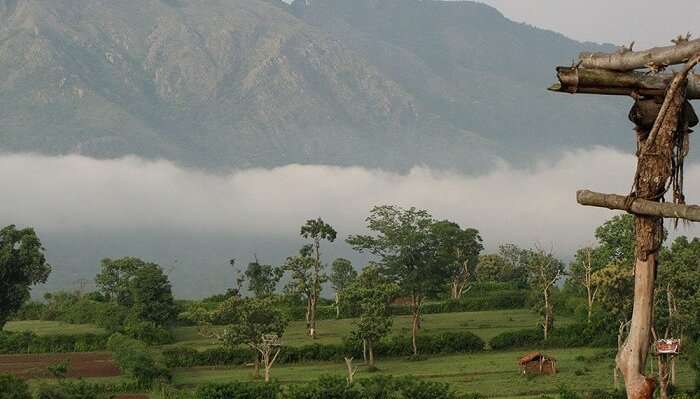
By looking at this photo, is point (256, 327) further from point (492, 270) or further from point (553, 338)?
point (492, 270)

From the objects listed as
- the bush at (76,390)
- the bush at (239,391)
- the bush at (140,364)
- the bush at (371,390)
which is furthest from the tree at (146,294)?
the bush at (371,390)

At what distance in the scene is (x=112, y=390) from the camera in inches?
A: 2547

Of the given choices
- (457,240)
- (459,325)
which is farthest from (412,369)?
(457,240)

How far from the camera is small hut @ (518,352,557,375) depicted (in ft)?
211

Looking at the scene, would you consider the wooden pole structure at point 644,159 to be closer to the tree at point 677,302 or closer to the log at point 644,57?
the log at point 644,57

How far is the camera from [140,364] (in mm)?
67062

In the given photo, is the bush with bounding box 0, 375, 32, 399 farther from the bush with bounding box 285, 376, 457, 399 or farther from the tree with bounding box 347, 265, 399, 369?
the tree with bounding box 347, 265, 399, 369

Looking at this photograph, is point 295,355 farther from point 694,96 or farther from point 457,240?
point 694,96

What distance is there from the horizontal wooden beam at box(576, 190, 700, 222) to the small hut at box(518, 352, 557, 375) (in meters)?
56.6

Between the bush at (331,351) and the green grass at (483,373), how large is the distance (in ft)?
4.38

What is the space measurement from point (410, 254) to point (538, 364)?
24.2m

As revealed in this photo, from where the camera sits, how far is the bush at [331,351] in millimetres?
74938

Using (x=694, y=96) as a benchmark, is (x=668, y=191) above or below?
below

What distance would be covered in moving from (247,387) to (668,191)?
158 feet
